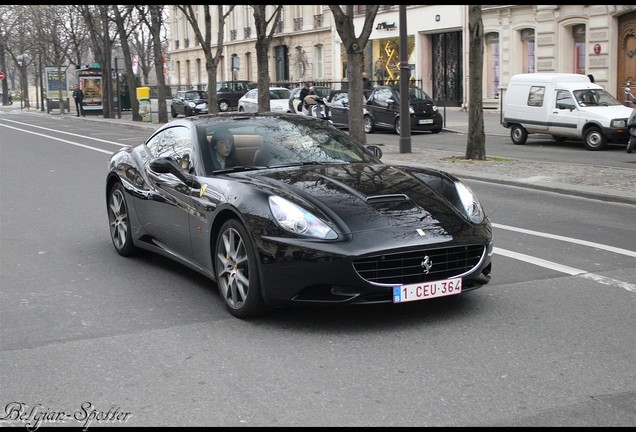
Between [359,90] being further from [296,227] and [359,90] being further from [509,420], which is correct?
[509,420]

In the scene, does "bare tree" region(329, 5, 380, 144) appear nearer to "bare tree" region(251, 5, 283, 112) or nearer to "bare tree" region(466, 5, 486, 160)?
"bare tree" region(466, 5, 486, 160)

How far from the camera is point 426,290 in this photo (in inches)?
237

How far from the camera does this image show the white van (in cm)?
2238

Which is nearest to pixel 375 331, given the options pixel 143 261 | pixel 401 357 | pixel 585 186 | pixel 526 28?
pixel 401 357

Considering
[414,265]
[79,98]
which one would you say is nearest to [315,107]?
[414,265]

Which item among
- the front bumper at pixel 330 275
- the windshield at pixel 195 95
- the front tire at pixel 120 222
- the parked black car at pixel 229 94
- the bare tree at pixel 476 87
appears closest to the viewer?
the front bumper at pixel 330 275

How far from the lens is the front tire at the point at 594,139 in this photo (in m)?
22.3

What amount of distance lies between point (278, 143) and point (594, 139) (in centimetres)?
1680

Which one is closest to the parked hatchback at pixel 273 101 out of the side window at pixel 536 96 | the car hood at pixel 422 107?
the car hood at pixel 422 107

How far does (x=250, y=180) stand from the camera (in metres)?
6.69

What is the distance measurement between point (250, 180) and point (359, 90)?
15138 millimetres

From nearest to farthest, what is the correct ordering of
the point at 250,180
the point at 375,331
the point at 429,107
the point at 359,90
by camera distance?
the point at 375,331 → the point at 250,180 → the point at 359,90 → the point at 429,107

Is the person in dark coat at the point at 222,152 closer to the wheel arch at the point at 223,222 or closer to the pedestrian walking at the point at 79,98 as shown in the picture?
the wheel arch at the point at 223,222

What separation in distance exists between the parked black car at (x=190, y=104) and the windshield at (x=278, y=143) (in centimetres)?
3716
